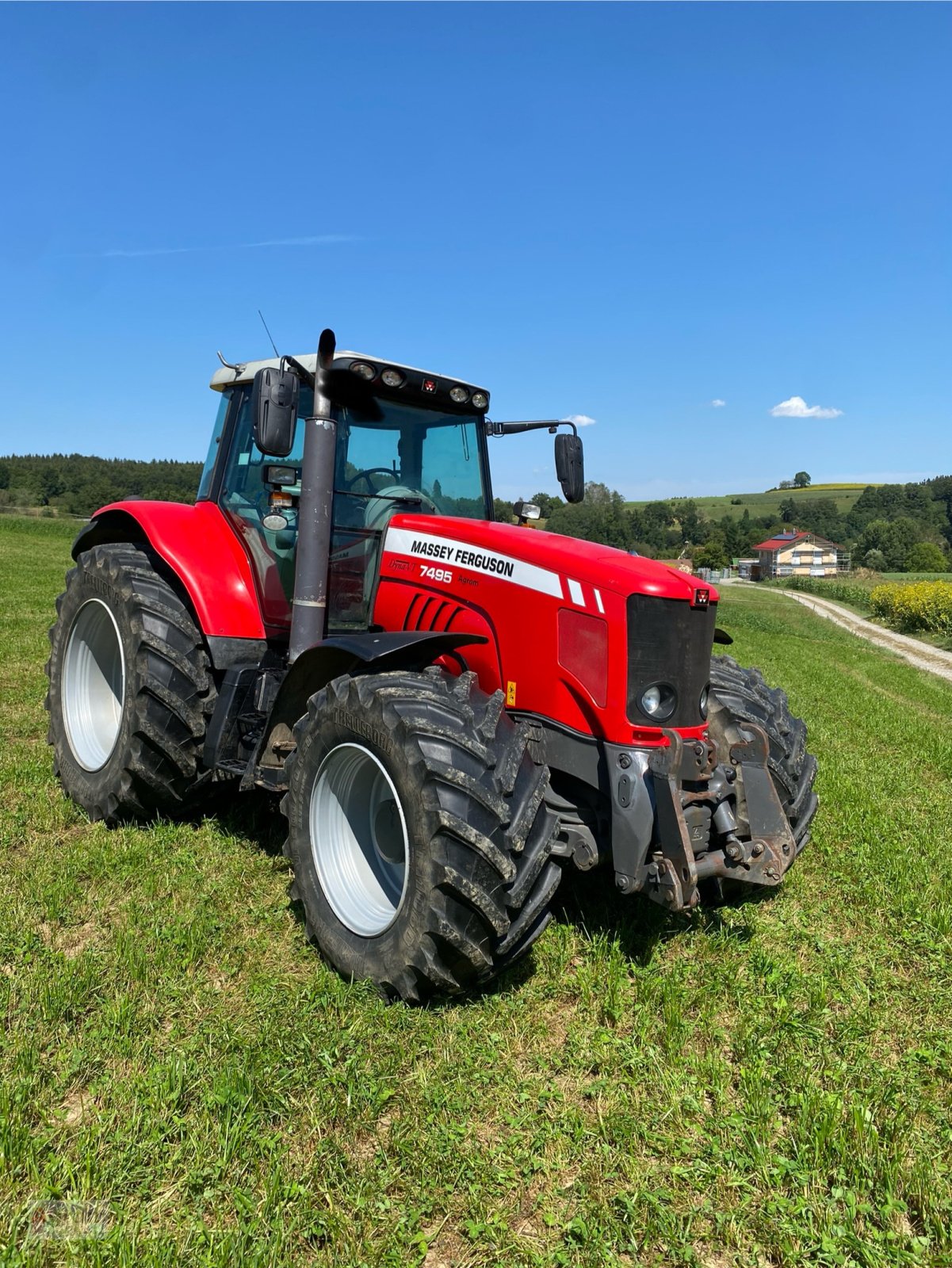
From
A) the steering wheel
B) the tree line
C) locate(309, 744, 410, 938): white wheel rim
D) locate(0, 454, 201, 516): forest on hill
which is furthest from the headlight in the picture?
the tree line

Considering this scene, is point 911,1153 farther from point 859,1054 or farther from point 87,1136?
point 87,1136

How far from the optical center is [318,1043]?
9.29 ft

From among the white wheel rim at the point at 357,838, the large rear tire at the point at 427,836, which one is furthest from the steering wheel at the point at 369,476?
the white wheel rim at the point at 357,838

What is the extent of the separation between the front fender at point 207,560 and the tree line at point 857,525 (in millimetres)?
47428

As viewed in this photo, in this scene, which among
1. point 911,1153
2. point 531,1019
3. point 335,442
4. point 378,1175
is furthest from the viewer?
point 335,442

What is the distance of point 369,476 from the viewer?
A: 4359 millimetres

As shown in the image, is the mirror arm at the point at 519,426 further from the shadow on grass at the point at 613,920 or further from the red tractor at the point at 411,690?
the shadow on grass at the point at 613,920

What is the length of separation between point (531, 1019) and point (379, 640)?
1508mm

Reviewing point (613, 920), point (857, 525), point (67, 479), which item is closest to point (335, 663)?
point (613, 920)

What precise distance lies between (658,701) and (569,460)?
1929 millimetres

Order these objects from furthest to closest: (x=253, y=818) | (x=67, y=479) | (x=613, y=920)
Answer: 1. (x=67, y=479)
2. (x=253, y=818)
3. (x=613, y=920)

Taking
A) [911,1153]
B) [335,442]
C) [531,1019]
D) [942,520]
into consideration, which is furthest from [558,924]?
[942,520]

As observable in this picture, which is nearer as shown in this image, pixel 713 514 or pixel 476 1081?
pixel 476 1081

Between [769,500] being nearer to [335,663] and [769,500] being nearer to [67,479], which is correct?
[67,479]
